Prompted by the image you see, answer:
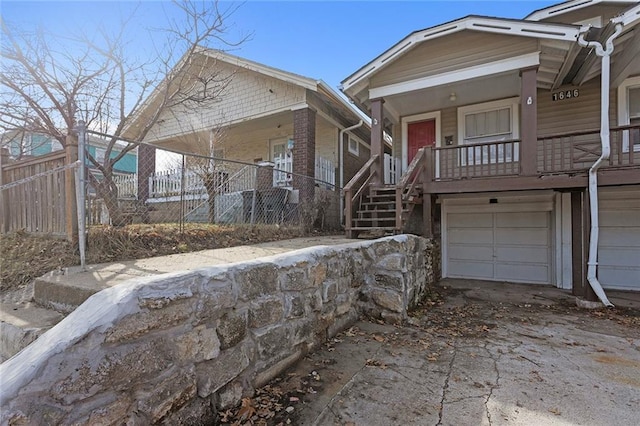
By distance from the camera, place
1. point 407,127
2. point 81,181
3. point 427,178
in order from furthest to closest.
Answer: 1. point 407,127
2. point 427,178
3. point 81,181

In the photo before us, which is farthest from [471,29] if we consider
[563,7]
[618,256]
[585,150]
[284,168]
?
[618,256]

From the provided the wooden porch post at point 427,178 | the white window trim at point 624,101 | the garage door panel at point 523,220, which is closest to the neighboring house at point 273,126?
the wooden porch post at point 427,178

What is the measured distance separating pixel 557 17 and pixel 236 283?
31.4ft

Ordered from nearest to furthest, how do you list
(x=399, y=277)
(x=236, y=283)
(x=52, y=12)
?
1. (x=236, y=283)
2. (x=399, y=277)
3. (x=52, y=12)

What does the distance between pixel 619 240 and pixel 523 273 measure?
6.95 ft

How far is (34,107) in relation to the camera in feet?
20.3

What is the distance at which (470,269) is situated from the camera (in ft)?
29.3

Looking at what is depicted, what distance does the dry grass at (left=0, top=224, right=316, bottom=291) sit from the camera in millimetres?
3203

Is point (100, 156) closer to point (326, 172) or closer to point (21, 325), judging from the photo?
point (326, 172)

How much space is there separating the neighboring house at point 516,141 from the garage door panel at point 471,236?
25 mm

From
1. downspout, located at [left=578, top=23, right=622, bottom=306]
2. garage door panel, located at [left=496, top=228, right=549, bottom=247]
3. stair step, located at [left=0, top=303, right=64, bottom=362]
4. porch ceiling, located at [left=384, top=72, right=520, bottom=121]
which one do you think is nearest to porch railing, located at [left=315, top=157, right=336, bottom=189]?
porch ceiling, located at [left=384, top=72, right=520, bottom=121]

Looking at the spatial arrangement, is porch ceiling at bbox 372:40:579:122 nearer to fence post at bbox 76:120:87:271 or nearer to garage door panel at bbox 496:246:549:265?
garage door panel at bbox 496:246:549:265

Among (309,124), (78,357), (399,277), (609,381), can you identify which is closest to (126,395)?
(78,357)

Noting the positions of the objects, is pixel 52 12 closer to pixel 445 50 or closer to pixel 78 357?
pixel 78 357
